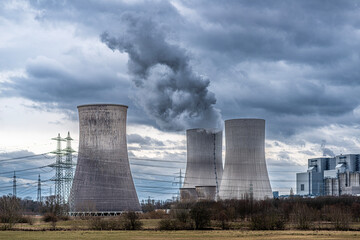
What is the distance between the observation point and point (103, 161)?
32.3 m

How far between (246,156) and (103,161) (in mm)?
10354

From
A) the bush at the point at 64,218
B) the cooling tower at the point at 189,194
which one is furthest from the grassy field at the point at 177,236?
the cooling tower at the point at 189,194

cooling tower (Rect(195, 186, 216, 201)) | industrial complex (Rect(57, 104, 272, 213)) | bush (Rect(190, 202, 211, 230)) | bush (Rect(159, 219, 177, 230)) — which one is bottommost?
bush (Rect(159, 219, 177, 230))

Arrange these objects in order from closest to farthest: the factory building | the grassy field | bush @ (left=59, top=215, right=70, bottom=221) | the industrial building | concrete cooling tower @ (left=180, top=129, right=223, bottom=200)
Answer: the grassy field → bush @ (left=59, top=215, right=70, bottom=221) → concrete cooling tower @ (left=180, top=129, right=223, bottom=200) → the industrial building → the factory building

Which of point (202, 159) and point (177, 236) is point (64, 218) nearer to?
point (202, 159)

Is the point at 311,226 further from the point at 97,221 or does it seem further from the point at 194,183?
the point at 194,183

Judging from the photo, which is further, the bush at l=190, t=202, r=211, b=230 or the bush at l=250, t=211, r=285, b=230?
the bush at l=190, t=202, r=211, b=230

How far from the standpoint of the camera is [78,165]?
3309cm

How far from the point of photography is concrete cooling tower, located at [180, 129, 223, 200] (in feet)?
137

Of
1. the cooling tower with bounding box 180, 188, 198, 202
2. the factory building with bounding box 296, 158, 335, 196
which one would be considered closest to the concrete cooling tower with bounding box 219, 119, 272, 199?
the cooling tower with bounding box 180, 188, 198, 202

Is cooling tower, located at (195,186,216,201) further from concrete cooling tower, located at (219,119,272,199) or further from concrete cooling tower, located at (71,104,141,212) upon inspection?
concrete cooling tower, located at (71,104,141,212)

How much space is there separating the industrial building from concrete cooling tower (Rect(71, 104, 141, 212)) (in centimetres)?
3224

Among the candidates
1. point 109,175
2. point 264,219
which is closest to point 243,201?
point 109,175

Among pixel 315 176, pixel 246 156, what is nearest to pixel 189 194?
pixel 246 156
